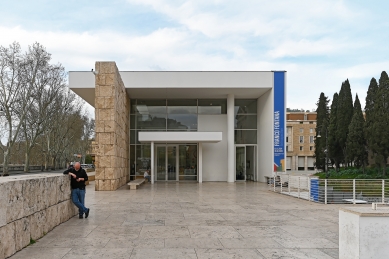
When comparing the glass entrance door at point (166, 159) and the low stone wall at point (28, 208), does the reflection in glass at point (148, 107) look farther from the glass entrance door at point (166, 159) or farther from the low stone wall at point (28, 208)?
the low stone wall at point (28, 208)

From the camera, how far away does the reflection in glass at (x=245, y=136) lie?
31.0 m

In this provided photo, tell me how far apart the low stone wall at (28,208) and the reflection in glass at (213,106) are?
70.4 ft

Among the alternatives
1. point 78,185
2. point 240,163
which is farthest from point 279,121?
point 78,185

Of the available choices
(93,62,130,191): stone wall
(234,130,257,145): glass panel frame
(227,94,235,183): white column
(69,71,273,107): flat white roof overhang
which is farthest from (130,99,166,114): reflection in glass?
(93,62,130,191): stone wall

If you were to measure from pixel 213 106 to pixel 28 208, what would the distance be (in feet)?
80.1

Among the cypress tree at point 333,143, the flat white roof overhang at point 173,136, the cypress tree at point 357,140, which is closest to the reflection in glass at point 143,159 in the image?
the flat white roof overhang at point 173,136

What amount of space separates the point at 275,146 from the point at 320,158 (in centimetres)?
2356

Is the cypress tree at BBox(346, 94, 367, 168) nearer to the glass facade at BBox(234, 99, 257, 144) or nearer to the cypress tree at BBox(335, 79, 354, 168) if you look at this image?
the cypress tree at BBox(335, 79, 354, 168)

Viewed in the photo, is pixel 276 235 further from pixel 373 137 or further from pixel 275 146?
pixel 373 137

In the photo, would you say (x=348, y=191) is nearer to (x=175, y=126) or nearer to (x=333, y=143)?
(x=175, y=126)

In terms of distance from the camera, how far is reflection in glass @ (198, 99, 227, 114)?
3114 cm

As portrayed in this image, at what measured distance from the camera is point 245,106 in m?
31.6

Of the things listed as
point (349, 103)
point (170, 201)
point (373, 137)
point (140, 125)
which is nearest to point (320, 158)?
point (349, 103)

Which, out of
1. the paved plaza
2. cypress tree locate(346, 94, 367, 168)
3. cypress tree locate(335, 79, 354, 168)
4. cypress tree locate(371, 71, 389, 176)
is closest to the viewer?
the paved plaza
